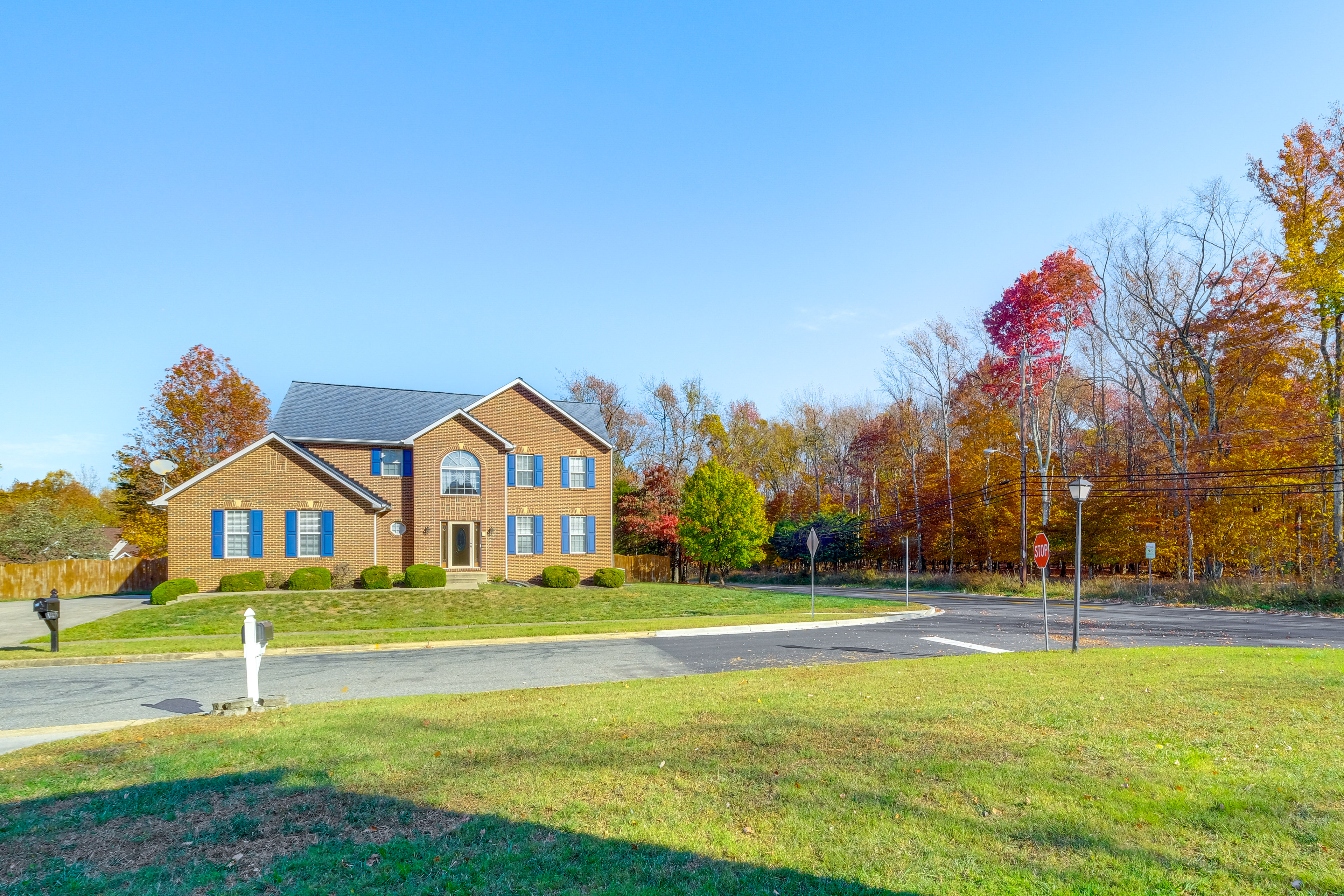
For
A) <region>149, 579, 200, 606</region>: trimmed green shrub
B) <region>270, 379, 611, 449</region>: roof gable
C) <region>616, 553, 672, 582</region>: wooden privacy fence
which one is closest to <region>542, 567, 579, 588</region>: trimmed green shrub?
<region>270, 379, 611, 449</region>: roof gable

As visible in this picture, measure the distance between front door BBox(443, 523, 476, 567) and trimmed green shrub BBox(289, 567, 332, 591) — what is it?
493 centimetres

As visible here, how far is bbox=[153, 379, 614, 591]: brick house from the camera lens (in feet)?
90.4

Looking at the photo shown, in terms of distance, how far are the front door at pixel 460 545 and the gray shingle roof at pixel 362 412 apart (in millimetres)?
4433

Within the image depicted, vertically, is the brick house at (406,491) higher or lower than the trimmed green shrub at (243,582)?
higher

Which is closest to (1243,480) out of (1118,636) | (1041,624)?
(1041,624)

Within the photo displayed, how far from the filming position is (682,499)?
46.1 m

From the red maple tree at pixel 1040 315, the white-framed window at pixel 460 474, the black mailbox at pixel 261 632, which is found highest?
the red maple tree at pixel 1040 315

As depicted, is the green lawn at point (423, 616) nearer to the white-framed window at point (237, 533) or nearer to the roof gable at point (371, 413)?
the white-framed window at point (237, 533)

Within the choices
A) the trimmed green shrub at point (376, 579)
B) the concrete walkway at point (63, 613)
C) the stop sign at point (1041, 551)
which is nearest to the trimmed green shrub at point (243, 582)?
the concrete walkway at point (63, 613)

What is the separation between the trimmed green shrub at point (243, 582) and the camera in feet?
85.9

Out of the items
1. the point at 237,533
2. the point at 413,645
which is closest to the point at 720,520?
the point at 237,533

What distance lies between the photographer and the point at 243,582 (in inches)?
1036

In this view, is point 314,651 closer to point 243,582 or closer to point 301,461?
point 243,582

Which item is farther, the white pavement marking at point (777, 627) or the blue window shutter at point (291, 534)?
the blue window shutter at point (291, 534)
